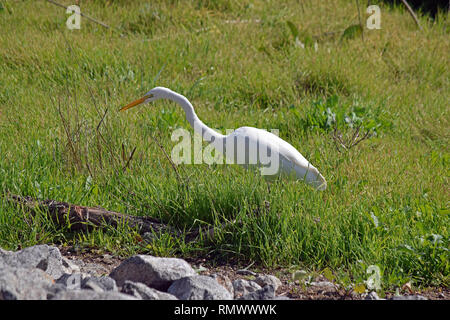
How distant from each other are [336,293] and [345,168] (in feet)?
6.09

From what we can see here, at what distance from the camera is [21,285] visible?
211 cm

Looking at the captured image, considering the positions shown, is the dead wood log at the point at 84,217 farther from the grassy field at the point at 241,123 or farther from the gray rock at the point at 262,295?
the gray rock at the point at 262,295

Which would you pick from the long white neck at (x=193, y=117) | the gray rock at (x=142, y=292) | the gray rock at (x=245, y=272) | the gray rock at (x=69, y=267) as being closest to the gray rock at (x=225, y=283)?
the gray rock at (x=245, y=272)

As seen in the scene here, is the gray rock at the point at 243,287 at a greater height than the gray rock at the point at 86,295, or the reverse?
the gray rock at the point at 86,295

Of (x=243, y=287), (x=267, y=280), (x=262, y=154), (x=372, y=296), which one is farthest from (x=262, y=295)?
(x=262, y=154)

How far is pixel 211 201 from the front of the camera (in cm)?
324

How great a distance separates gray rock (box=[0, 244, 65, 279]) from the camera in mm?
2564

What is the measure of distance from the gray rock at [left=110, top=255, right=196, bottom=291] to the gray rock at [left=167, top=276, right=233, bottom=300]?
8 centimetres

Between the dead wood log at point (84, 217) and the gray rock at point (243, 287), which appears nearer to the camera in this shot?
the gray rock at point (243, 287)

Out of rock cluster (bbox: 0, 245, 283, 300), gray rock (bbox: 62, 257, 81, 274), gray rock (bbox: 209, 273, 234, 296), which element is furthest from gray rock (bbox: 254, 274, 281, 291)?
gray rock (bbox: 62, 257, 81, 274)

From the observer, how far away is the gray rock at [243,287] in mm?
2576

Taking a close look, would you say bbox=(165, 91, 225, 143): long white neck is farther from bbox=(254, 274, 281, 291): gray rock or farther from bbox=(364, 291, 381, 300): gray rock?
bbox=(364, 291, 381, 300): gray rock

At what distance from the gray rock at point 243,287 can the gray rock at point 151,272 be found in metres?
0.22
